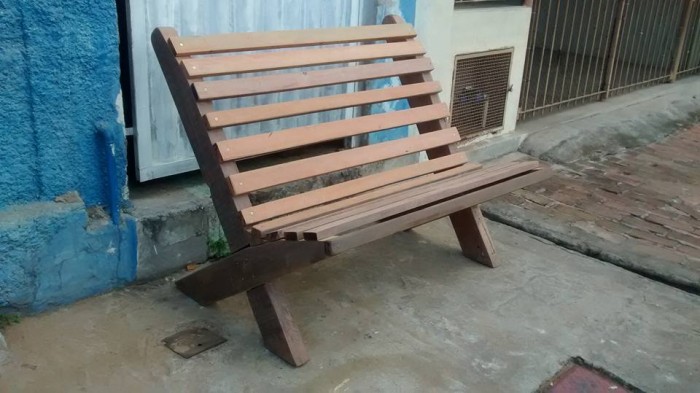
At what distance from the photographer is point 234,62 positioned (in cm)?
260

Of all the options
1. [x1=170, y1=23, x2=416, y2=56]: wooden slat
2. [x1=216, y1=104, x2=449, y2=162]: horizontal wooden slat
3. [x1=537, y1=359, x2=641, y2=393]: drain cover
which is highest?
[x1=170, y1=23, x2=416, y2=56]: wooden slat

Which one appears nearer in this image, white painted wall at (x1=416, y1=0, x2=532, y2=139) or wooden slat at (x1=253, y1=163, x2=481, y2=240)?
wooden slat at (x1=253, y1=163, x2=481, y2=240)

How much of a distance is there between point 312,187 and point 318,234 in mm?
1378

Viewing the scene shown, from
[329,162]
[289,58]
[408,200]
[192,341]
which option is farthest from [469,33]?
[192,341]

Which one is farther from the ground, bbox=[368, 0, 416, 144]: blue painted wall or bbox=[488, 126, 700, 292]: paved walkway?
bbox=[368, 0, 416, 144]: blue painted wall

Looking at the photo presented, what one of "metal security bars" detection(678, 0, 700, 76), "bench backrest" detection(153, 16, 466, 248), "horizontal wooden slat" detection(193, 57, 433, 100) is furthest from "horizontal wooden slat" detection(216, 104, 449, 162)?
"metal security bars" detection(678, 0, 700, 76)

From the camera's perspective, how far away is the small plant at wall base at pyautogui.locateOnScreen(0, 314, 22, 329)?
2.53 meters

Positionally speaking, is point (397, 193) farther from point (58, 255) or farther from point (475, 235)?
point (58, 255)

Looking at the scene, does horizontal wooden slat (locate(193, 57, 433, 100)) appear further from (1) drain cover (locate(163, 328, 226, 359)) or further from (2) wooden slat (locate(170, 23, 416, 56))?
(1) drain cover (locate(163, 328, 226, 359))

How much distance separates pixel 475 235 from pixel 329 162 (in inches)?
37.2

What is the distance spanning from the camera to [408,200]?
239cm

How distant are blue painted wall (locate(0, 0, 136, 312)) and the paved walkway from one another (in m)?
2.25

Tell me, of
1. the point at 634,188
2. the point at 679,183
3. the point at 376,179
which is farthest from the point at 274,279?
the point at 679,183

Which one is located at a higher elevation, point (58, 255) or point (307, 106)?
point (307, 106)
